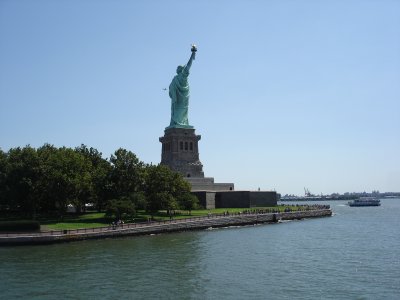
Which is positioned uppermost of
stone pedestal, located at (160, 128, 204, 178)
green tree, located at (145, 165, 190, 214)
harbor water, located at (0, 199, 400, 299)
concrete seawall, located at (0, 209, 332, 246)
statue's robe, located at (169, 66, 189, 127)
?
statue's robe, located at (169, 66, 189, 127)

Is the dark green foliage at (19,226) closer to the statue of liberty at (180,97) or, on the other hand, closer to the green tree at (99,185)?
the green tree at (99,185)

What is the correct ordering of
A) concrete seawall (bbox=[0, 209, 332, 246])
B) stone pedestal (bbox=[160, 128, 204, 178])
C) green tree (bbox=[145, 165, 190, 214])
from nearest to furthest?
1. concrete seawall (bbox=[0, 209, 332, 246])
2. green tree (bbox=[145, 165, 190, 214])
3. stone pedestal (bbox=[160, 128, 204, 178])

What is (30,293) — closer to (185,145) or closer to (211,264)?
(211,264)

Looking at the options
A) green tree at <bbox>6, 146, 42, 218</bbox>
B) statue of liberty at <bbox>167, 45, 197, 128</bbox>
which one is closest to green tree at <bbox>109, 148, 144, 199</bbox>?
green tree at <bbox>6, 146, 42, 218</bbox>

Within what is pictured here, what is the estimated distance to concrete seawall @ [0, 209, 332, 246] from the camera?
147 feet

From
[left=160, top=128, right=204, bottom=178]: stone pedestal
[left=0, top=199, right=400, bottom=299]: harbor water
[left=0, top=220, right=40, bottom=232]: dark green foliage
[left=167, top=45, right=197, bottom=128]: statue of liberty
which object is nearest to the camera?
[left=0, top=199, right=400, bottom=299]: harbor water

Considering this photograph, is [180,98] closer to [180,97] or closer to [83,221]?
[180,97]

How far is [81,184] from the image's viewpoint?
197 ft

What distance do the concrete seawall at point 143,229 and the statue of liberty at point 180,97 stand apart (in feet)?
93.7

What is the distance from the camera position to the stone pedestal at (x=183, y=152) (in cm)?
9081

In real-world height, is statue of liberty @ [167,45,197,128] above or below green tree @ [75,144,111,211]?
above

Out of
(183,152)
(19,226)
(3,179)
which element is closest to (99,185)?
(3,179)

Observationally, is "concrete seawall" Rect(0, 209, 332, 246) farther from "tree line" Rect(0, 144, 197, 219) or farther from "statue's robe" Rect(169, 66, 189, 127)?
"statue's robe" Rect(169, 66, 189, 127)

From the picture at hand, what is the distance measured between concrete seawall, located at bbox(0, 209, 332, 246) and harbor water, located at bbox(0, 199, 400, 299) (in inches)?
56.9
